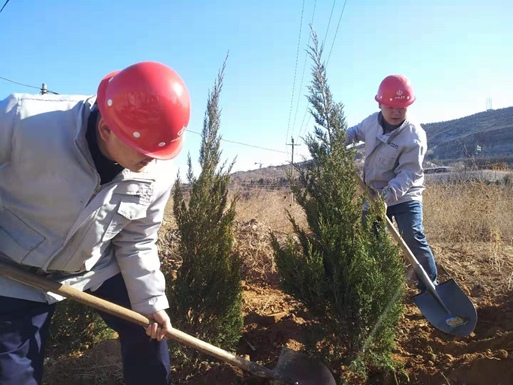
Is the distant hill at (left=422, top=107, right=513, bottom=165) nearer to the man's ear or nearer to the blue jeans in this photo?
the blue jeans

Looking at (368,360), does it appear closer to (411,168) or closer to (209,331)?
(209,331)

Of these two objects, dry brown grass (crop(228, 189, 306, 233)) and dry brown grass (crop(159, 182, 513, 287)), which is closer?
dry brown grass (crop(159, 182, 513, 287))

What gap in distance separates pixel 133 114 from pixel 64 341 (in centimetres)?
312

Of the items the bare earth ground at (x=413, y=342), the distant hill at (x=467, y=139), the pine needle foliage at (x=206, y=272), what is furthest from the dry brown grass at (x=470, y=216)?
the distant hill at (x=467, y=139)

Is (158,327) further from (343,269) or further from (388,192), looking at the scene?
(388,192)

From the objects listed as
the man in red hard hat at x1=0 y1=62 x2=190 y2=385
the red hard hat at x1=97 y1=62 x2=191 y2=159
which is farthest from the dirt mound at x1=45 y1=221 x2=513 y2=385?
the red hard hat at x1=97 y1=62 x2=191 y2=159

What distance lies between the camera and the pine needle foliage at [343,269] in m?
3.14

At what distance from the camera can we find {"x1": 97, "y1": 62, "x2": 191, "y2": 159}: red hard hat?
192cm

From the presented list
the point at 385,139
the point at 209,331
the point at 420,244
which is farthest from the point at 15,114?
the point at 420,244

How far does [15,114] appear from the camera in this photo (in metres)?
1.91

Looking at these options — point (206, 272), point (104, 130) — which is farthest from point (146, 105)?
point (206, 272)

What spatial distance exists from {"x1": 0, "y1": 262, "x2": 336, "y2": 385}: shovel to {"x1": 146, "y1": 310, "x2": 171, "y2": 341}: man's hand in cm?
4

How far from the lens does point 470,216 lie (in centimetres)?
815

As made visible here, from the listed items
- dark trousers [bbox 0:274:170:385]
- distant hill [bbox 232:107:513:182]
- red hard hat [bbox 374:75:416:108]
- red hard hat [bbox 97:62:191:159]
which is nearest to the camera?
red hard hat [bbox 97:62:191:159]
